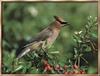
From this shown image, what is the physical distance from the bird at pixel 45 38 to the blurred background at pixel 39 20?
0.02m

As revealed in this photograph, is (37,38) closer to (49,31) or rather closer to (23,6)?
(49,31)

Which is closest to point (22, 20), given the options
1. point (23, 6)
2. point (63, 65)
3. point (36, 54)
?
point (23, 6)

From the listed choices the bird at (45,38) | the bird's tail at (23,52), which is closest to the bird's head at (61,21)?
the bird at (45,38)

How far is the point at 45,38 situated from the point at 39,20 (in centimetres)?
11

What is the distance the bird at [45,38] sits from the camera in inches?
76.1

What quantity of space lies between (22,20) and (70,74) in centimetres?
43

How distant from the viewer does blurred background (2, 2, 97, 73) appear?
1929mm

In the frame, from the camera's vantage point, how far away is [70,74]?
1.92 m

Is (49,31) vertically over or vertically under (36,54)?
over

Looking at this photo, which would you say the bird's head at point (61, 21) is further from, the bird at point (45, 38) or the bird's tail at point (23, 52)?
the bird's tail at point (23, 52)

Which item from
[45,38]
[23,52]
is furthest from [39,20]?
[23,52]

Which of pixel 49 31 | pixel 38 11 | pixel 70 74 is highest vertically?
pixel 38 11

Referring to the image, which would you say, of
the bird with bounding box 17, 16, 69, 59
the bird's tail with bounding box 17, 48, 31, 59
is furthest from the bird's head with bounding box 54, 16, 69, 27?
the bird's tail with bounding box 17, 48, 31, 59

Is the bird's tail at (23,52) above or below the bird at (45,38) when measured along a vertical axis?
below
